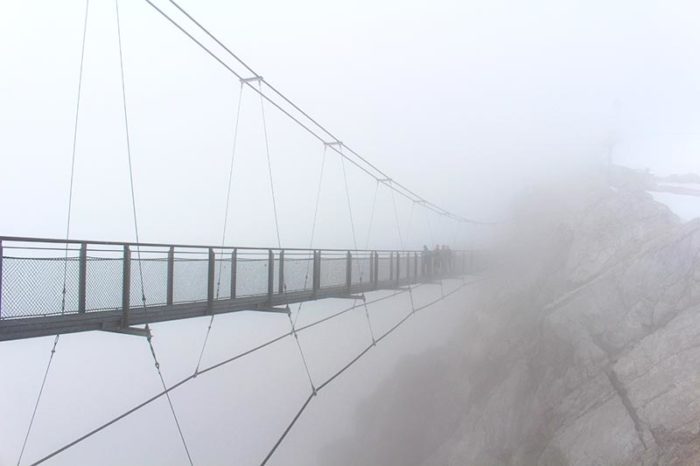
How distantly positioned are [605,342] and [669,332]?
103 inches

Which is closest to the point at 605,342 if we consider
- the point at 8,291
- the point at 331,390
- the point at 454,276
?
the point at 454,276

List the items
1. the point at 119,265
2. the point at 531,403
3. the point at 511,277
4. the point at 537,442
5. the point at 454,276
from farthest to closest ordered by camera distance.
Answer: the point at 511,277 < the point at 454,276 < the point at 531,403 < the point at 537,442 < the point at 119,265

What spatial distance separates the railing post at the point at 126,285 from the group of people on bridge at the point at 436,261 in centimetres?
1388

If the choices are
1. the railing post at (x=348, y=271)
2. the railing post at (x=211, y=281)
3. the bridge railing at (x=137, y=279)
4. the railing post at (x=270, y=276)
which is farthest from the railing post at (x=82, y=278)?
the railing post at (x=348, y=271)

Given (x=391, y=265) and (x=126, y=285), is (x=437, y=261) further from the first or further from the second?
(x=126, y=285)

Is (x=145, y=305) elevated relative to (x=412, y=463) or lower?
elevated

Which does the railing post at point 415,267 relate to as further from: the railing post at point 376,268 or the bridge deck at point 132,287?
the bridge deck at point 132,287

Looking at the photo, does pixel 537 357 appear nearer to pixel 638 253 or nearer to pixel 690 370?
pixel 638 253

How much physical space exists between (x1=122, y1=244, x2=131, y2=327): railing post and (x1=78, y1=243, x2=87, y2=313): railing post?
0.44m

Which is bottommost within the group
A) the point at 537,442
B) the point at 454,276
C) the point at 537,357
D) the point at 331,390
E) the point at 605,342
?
the point at 331,390

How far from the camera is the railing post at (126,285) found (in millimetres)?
4988

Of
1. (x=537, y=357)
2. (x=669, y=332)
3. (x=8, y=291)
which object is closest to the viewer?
(x=8, y=291)

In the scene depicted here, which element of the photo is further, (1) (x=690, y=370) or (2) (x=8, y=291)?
(1) (x=690, y=370)

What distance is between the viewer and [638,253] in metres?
15.6
